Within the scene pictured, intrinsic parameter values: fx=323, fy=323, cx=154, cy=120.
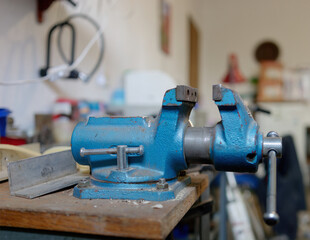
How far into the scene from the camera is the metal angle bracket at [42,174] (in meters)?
0.64

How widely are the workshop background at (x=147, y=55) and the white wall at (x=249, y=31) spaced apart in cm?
2

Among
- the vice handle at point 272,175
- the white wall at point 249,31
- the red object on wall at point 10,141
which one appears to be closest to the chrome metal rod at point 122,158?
the vice handle at point 272,175

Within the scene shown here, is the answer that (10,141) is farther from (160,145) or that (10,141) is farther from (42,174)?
(160,145)

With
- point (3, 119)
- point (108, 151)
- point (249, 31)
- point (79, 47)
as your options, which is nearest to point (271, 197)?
point (108, 151)

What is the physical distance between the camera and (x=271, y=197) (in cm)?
50

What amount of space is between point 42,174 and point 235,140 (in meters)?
0.42

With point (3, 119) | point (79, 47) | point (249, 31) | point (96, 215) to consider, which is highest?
point (249, 31)

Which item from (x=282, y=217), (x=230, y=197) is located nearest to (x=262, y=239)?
(x=282, y=217)

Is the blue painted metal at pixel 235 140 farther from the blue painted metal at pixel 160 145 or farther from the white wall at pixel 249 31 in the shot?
the white wall at pixel 249 31

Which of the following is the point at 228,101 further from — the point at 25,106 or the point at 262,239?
the point at 262,239

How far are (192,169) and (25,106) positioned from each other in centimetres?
74

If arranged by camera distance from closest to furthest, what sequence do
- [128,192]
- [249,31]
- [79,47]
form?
[128,192]
[79,47]
[249,31]

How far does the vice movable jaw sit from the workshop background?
20.1 inches

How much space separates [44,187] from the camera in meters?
0.68
